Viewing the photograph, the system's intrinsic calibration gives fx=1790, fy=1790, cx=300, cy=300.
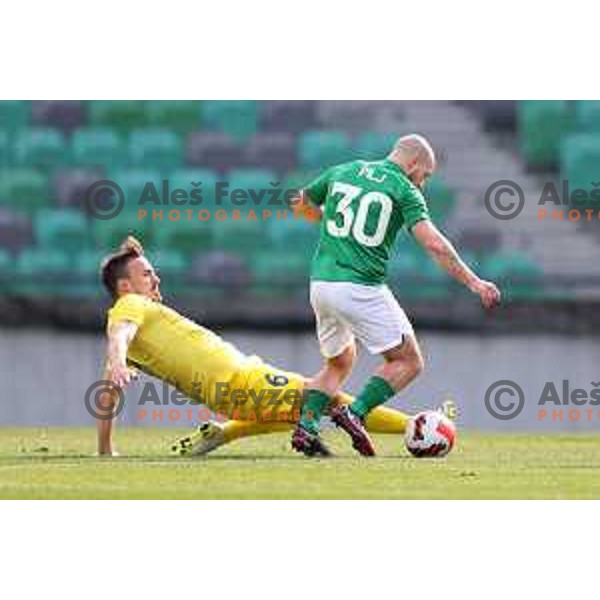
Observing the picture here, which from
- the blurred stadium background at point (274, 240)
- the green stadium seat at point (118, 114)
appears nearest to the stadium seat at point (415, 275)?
the blurred stadium background at point (274, 240)

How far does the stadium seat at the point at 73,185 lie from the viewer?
12055 millimetres

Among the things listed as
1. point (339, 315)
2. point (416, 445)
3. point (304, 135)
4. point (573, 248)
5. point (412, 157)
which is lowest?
point (416, 445)

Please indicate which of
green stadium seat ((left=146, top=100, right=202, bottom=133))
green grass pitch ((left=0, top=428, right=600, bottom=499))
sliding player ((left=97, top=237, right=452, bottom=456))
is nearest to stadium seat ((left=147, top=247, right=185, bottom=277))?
green stadium seat ((left=146, top=100, right=202, bottom=133))

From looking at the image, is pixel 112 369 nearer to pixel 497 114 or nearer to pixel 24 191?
pixel 24 191

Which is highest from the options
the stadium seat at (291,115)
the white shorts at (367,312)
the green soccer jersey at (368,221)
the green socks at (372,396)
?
the stadium seat at (291,115)

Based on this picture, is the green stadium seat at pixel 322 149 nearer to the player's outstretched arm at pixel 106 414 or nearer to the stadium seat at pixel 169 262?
the stadium seat at pixel 169 262

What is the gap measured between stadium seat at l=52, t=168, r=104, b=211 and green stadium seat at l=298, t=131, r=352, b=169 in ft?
4.52

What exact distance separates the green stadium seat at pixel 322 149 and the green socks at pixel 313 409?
505cm

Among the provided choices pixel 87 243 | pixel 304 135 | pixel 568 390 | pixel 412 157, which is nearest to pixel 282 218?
pixel 304 135

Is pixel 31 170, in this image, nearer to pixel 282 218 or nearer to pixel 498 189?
pixel 282 218

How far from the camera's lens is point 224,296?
38.8 feet

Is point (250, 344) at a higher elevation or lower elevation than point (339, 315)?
higher

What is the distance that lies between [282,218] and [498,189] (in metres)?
1.47

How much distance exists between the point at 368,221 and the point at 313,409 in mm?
765
